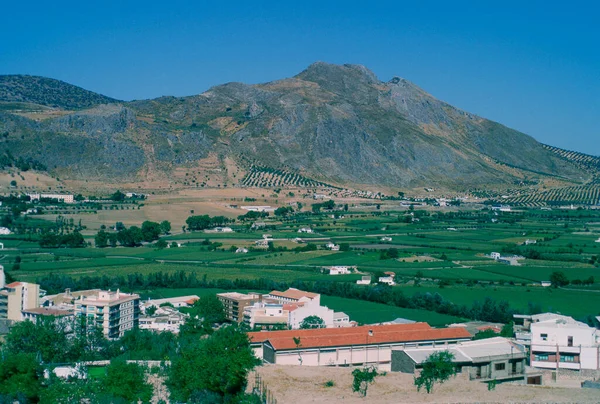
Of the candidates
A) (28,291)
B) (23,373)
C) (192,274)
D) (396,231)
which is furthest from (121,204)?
(23,373)

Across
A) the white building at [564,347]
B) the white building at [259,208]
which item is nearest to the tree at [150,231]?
the white building at [259,208]

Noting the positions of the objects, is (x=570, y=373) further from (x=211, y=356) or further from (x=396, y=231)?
(x=396, y=231)

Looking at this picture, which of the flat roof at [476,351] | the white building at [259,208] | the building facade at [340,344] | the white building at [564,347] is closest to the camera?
the flat roof at [476,351]

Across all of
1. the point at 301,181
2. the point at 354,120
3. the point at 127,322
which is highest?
the point at 354,120

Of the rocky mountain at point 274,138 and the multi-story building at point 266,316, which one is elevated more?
the rocky mountain at point 274,138

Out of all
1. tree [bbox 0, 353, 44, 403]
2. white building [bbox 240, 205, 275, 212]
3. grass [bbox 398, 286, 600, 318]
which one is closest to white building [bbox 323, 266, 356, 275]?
grass [bbox 398, 286, 600, 318]

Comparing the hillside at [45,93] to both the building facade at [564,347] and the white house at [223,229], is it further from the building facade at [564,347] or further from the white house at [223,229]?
the building facade at [564,347]
